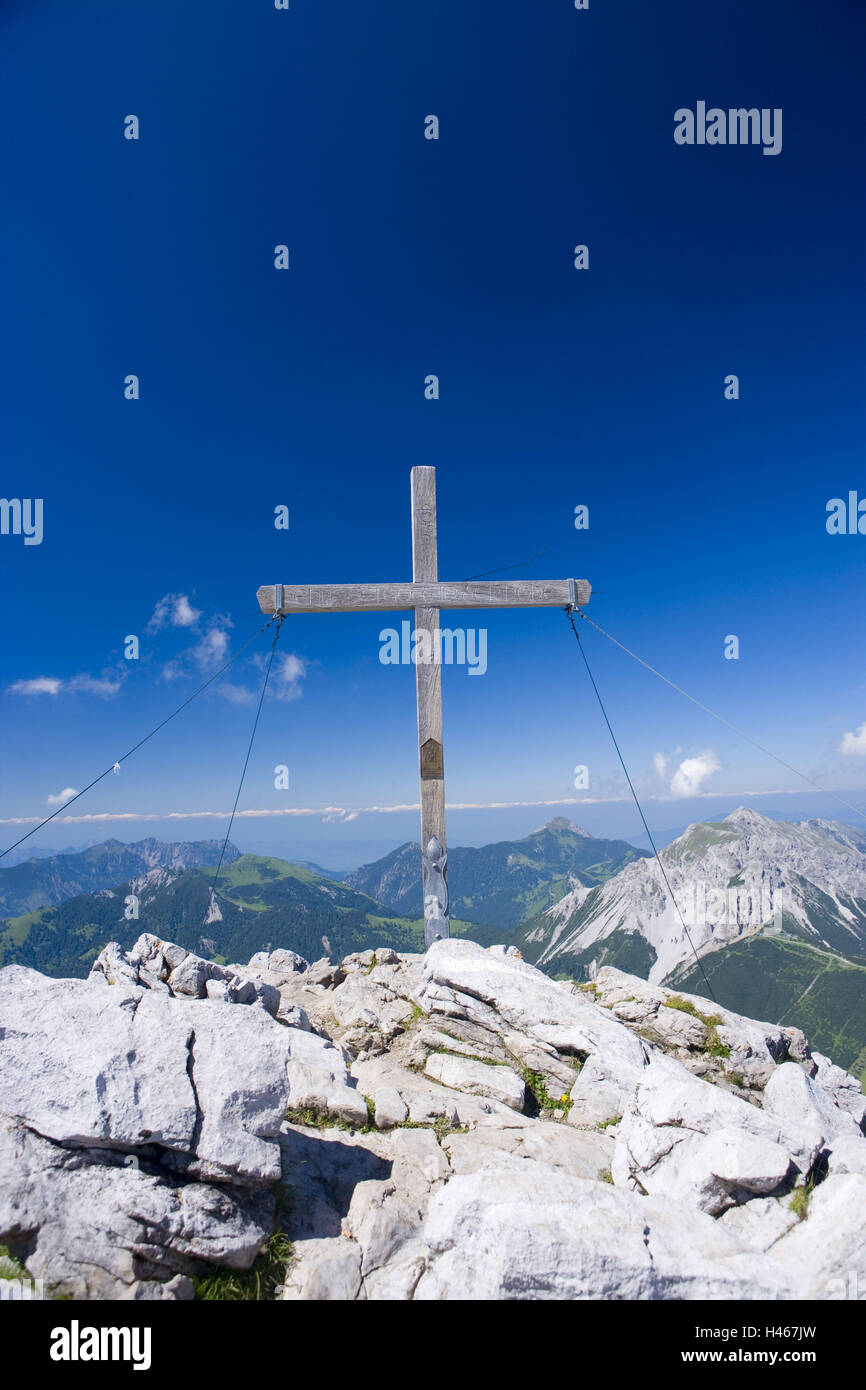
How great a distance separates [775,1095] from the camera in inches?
330

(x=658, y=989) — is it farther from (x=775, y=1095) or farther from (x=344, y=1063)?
(x=344, y=1063)

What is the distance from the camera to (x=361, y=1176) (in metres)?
6.21

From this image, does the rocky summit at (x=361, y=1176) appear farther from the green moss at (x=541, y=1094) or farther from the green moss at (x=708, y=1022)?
the green moss at (x=708, y=1022)

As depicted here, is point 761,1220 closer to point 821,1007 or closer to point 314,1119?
point 314,1119

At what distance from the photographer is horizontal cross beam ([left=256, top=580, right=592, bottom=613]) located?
11602 mm

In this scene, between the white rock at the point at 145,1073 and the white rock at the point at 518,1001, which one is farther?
the white rock at the point at 518,1001

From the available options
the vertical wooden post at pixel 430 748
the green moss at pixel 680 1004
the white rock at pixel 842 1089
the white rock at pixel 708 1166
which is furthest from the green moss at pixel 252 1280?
the white rock at pixel 842 1089

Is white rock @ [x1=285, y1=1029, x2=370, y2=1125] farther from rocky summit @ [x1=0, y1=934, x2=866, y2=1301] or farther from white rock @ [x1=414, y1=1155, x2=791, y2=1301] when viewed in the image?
white rock @ [x1=414, y1=1155, x2=791, y2=1301]

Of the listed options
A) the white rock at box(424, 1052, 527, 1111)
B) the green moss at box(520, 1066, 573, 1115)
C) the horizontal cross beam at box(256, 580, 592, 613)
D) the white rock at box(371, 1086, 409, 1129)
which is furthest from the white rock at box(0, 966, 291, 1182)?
the horizontal cross beam at box(256, 580, 592, 613)

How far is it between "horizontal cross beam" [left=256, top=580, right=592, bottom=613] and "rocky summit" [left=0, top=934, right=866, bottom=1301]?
735 cm

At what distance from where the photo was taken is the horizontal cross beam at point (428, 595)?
11.6m

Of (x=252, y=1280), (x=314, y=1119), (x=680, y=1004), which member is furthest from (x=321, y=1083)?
(x=680, y=1004)
